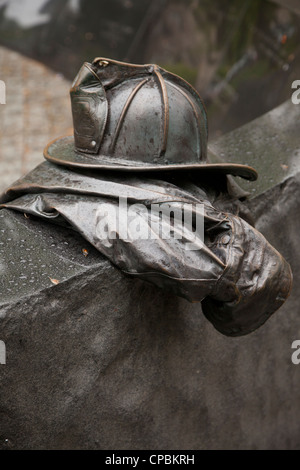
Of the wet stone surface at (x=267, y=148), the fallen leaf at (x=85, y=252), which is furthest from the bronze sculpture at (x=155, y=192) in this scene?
the wet stone surface at (x=267, y=148)

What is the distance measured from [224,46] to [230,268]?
3.24m

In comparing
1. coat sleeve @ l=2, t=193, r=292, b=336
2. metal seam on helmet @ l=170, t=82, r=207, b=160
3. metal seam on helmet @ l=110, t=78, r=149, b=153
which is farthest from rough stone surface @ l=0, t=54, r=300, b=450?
metal seam on helmet @ l=170, t=82, r=207, b=160

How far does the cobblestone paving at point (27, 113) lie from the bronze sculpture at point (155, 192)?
1.87 m

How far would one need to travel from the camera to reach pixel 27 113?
15.9 ft

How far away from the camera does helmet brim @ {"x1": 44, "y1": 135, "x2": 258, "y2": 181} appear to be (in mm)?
2157

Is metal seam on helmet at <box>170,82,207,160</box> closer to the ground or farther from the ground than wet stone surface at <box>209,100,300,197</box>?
farther from the ground

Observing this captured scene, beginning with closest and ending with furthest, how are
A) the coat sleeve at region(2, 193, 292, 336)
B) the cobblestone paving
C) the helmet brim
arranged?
the coat sleeve at region(2, 193, 292, 336)
the helmet brim
the cobblestone paving

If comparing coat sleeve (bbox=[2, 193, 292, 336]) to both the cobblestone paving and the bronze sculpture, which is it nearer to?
the bronze sculpture

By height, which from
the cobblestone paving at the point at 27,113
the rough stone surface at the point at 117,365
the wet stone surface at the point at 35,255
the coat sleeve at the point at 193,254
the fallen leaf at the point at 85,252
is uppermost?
the coat sleeve at the point at 193,254

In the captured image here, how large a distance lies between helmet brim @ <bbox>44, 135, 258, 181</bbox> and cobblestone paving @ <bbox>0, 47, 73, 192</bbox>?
67.1 inches

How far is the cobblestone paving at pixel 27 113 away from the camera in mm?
4312

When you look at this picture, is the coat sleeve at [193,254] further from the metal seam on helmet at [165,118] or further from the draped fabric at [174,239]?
the metal seam on helmet at [165,118]

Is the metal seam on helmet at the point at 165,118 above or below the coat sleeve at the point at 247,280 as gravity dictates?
above
